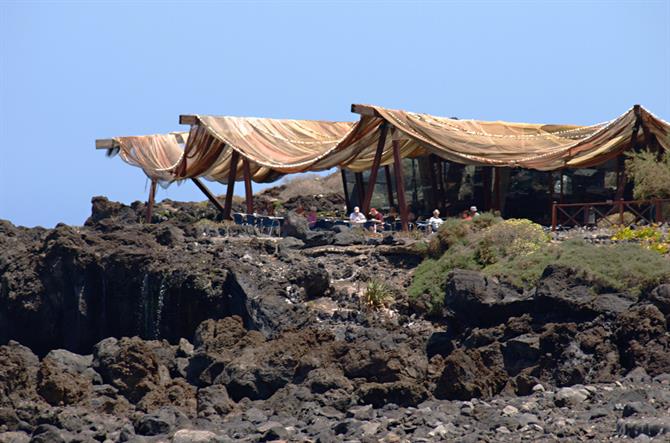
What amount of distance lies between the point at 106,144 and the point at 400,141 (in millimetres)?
11687

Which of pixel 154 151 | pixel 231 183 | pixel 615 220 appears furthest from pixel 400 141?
pixel 154 151

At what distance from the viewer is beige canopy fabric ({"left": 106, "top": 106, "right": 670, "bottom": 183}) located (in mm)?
40875

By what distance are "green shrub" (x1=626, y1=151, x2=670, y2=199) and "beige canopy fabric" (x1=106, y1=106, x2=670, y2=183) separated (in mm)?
892

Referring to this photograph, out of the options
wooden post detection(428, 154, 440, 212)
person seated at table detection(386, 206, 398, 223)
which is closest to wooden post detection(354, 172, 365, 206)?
person seated at table detection(386, 206, 398, 223)

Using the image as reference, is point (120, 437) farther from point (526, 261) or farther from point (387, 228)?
point (387, 228)

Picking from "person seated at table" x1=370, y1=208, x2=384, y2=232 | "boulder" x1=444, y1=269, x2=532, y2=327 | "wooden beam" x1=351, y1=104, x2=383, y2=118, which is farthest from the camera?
"wooden beam" x1=351, y1=104, x2=383, y2=118

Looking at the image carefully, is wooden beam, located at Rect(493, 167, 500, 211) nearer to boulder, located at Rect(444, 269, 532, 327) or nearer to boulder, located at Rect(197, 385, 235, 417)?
boulder, located at Rect(444, 269, 532, 327)

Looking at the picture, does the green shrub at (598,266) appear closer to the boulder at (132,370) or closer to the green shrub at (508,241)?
the green shrub at (508,241)

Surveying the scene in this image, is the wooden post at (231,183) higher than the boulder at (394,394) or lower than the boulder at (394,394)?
higher

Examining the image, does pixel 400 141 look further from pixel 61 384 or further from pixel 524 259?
pixel 61 384

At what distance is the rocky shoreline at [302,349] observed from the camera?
24734 mm

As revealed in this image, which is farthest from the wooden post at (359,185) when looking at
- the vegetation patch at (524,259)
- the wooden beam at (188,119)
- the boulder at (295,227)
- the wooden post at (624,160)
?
the vegetation patch at (524,259)

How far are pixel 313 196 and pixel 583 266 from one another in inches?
1019

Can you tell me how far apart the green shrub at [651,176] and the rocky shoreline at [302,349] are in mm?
5709
